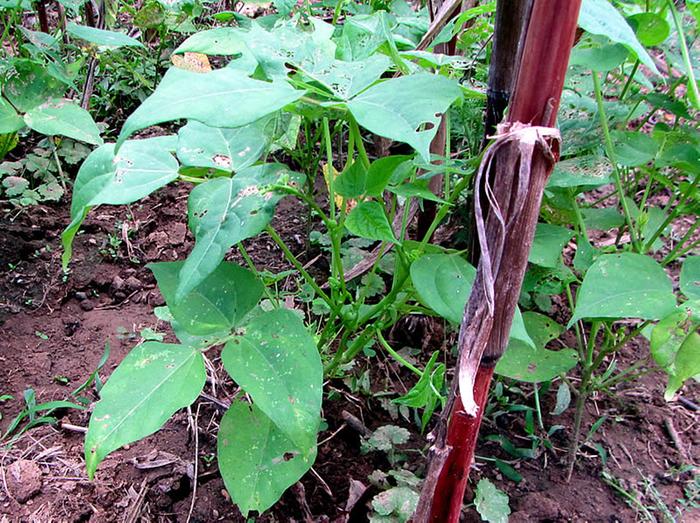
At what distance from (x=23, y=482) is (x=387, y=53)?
1034 millimetres

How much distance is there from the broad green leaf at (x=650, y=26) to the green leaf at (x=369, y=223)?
1.71 ft

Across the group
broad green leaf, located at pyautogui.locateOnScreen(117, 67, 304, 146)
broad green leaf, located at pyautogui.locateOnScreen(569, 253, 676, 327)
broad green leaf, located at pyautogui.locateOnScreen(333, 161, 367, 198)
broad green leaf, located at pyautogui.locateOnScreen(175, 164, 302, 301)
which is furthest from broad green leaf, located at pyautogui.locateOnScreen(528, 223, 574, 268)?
broad green leaf, located at pyautogui.locateOnScreen(117, 67, 304, 146)

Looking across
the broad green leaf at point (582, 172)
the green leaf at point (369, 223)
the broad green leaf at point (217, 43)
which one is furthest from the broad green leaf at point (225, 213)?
the broad green leaf at point (582, 172)

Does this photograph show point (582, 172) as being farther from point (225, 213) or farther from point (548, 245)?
point (225, 213)

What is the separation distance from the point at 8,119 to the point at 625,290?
143 cm

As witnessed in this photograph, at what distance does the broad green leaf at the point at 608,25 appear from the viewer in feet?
2.26

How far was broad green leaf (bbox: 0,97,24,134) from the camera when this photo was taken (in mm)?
1392

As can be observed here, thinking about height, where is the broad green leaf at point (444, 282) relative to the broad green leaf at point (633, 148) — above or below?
below

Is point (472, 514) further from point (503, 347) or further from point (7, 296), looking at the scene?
point (7, 296)

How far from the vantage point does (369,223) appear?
2.78ft

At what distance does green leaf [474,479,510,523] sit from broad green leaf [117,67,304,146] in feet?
2.58

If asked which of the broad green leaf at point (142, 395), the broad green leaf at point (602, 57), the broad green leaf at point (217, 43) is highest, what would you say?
the broad green leaf at point (602, 57)

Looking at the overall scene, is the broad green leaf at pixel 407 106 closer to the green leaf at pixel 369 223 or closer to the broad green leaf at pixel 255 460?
the green leaf at pixel 369 223

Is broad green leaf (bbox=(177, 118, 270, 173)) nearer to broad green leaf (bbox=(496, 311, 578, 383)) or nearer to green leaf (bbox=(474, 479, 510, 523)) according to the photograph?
broad green leaf (bbox=(496, 311, 578, 383))
